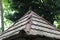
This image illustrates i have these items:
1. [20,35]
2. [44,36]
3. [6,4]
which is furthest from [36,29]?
[6,4]

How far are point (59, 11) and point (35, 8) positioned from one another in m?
1.10

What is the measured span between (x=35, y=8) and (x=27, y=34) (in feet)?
23.7

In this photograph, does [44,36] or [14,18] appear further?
[14,18]

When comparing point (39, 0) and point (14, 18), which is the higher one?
point (39, 0)

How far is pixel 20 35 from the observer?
353 centimetres

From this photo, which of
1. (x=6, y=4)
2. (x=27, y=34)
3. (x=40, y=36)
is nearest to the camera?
(x=27, y=34)

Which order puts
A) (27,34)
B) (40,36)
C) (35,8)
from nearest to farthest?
(27,34)
(40,36)
(35,8)

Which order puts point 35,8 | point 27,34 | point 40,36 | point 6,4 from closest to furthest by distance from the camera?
point 27,34 → point 40,36 → point 35,8 → point 6,4

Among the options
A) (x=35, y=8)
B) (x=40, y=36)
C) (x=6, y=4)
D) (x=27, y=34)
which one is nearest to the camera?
(x=27, y=34)

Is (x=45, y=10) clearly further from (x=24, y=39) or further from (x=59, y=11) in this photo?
(x=24, y=39)

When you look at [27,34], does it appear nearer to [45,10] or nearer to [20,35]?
[20,35]

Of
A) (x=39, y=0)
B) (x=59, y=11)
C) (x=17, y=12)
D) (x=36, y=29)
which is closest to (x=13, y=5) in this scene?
(x=17, y=12)

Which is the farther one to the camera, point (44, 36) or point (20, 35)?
point (44, 36)

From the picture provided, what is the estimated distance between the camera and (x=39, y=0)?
10.8 meters
